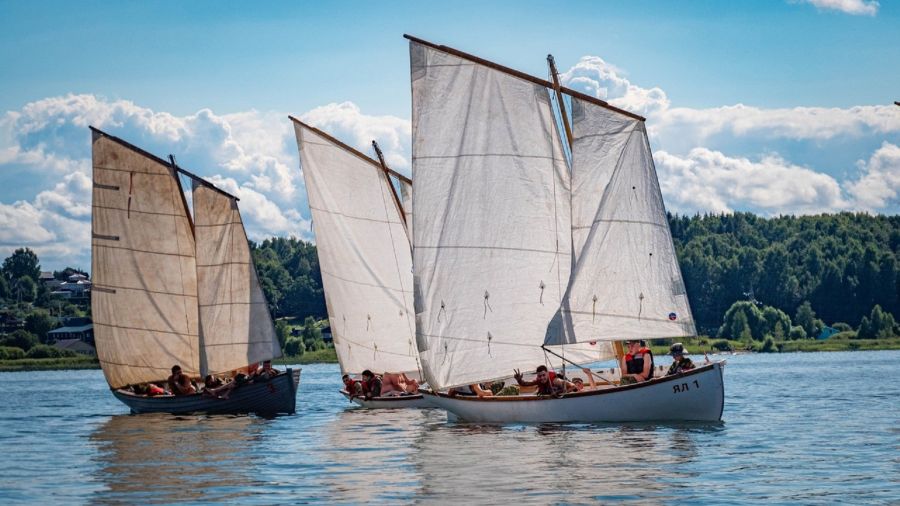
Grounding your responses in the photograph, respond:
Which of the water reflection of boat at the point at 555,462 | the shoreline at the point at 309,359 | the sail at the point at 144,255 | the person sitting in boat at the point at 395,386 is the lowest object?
the water reflection of boat at the point at 555,462

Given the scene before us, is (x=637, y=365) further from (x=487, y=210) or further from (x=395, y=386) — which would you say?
(x=395, y=386)

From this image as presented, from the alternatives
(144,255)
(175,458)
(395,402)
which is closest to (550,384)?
(175,458)

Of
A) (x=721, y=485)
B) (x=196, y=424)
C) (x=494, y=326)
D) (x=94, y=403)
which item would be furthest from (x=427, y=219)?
(x=94, y=403)

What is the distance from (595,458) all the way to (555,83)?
16.3 m

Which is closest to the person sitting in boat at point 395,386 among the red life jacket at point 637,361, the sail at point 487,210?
the sail at point 487,210

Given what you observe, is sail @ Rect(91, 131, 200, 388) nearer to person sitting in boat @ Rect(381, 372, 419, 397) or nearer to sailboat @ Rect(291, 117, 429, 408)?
sailboat @ Rect(291, 117, 429, 408)

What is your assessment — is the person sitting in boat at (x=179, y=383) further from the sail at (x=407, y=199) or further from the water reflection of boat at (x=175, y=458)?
the sail at (x=407, y=199)

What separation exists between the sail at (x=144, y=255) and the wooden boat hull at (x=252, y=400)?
3.54m

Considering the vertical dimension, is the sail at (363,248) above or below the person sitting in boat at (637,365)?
above

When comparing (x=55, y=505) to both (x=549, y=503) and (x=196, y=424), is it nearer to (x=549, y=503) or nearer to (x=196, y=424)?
(x=549, y=503)

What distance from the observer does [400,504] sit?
30016mm

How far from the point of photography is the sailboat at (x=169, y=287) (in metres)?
61.8

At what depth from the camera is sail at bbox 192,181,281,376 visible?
61.8 m

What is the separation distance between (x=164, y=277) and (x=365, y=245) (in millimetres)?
9495
